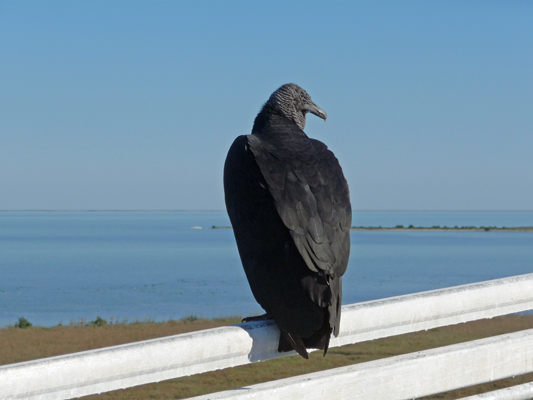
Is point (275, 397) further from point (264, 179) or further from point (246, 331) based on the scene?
point (264, 179)

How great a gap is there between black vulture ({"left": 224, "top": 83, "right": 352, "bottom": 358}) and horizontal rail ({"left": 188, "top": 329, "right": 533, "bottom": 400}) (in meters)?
0.24

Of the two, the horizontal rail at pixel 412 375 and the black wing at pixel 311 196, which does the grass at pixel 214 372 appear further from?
the horizontal rail at pixel 412 375

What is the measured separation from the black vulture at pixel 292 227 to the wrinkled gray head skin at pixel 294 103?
66 centimetres

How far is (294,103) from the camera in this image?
4.08 meters

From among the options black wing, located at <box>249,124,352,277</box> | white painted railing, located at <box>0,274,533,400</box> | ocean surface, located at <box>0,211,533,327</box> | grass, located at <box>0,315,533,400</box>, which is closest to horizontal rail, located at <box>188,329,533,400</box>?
white painted railing, located at <box>0,274,533,400</box>

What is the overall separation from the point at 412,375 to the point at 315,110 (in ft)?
8.74

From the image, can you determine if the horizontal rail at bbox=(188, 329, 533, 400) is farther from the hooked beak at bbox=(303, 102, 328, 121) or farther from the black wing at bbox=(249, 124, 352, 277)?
the hooked beak at bbox=(303, 102, 328, 121)

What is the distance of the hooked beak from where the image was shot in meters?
4.24

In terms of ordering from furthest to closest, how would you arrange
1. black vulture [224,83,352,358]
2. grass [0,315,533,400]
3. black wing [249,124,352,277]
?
grass [0,315,533,400], black wing [249,124,352,277], black vulture [224,83,352,358]

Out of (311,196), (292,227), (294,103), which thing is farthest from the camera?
(294,103)

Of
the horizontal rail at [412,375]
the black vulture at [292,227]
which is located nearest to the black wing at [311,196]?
the black vulture at [292,227]

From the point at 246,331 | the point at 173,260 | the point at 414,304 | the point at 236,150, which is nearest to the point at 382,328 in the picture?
the point at 414,304

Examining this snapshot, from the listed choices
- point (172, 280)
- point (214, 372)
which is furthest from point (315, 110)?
point (172, 280)

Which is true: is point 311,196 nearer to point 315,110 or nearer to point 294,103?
point 294,103
